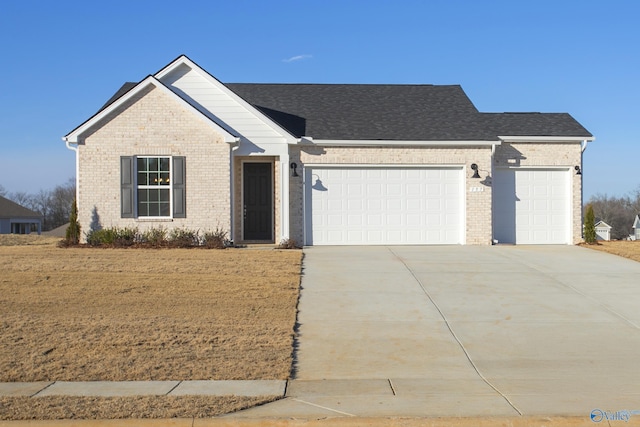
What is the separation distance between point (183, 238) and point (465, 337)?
1023 centimetres

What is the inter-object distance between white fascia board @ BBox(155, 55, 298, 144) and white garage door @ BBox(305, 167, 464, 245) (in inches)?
50.5

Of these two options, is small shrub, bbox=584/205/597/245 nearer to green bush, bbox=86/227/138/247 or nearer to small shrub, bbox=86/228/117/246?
green bush, bbox=86/227/138/247

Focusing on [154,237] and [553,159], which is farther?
[553,159]

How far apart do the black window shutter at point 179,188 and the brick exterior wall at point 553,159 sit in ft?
30.9

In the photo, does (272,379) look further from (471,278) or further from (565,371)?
(471,278)

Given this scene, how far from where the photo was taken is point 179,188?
18.5 metres

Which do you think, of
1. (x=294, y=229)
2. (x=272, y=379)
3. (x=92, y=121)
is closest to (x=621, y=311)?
→ (x=272, y=379)

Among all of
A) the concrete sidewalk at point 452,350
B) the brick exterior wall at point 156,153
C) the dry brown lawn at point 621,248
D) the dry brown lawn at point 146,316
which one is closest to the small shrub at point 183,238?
the brick exterior wall at point 156,153

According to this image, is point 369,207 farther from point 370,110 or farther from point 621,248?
point 621,248

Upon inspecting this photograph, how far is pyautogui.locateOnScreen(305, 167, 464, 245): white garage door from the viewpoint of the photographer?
19.5 metres

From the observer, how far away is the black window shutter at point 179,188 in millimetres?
18484

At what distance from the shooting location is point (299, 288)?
1307cm

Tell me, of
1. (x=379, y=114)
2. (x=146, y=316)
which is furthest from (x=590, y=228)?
(x=146, y=316)

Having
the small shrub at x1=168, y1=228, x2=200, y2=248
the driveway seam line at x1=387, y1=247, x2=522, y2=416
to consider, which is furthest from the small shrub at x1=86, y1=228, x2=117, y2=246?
the driveway seam line at x1=387, y1=247, x2=522, y2=416
